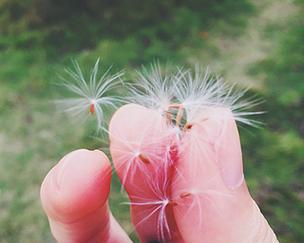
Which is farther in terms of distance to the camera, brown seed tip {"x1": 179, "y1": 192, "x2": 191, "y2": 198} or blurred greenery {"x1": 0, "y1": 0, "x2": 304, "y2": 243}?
blurred greenery {"x1": 0, "y1": 0, "x2": 304, "y2": 243}

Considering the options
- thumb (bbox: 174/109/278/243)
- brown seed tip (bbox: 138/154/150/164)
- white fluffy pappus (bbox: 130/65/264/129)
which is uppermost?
white fluffy pappus (bbox: 130/65/264/129)

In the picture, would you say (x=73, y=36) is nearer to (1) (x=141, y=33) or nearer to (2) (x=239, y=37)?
(1) (x=141, y=33)

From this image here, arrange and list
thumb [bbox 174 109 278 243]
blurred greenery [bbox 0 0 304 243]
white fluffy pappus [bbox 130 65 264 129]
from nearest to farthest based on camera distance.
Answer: thumb [bbox 174 109 278 243] < white fluffy pappus [bbox 130 65 264 129] < blurred greenery [bbox 0 0 304 243]

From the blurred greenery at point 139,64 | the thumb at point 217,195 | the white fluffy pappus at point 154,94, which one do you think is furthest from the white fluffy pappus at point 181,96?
the blurred greenery at point 139,64

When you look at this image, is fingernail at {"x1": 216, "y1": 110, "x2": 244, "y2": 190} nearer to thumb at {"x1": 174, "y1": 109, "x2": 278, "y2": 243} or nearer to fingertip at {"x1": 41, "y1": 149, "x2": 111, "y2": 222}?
thumb at {"x1": 174, "y1": 109, "x2": 278, "y2": 243}

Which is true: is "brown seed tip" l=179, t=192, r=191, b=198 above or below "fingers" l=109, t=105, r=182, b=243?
below

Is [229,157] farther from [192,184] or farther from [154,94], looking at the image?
[154,94]

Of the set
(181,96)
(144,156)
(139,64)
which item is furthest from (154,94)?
(139,64)

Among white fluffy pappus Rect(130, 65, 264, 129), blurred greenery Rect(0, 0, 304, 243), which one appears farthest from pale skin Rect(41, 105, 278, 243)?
blurred greenery Rect(0, 0, 304, 243)
